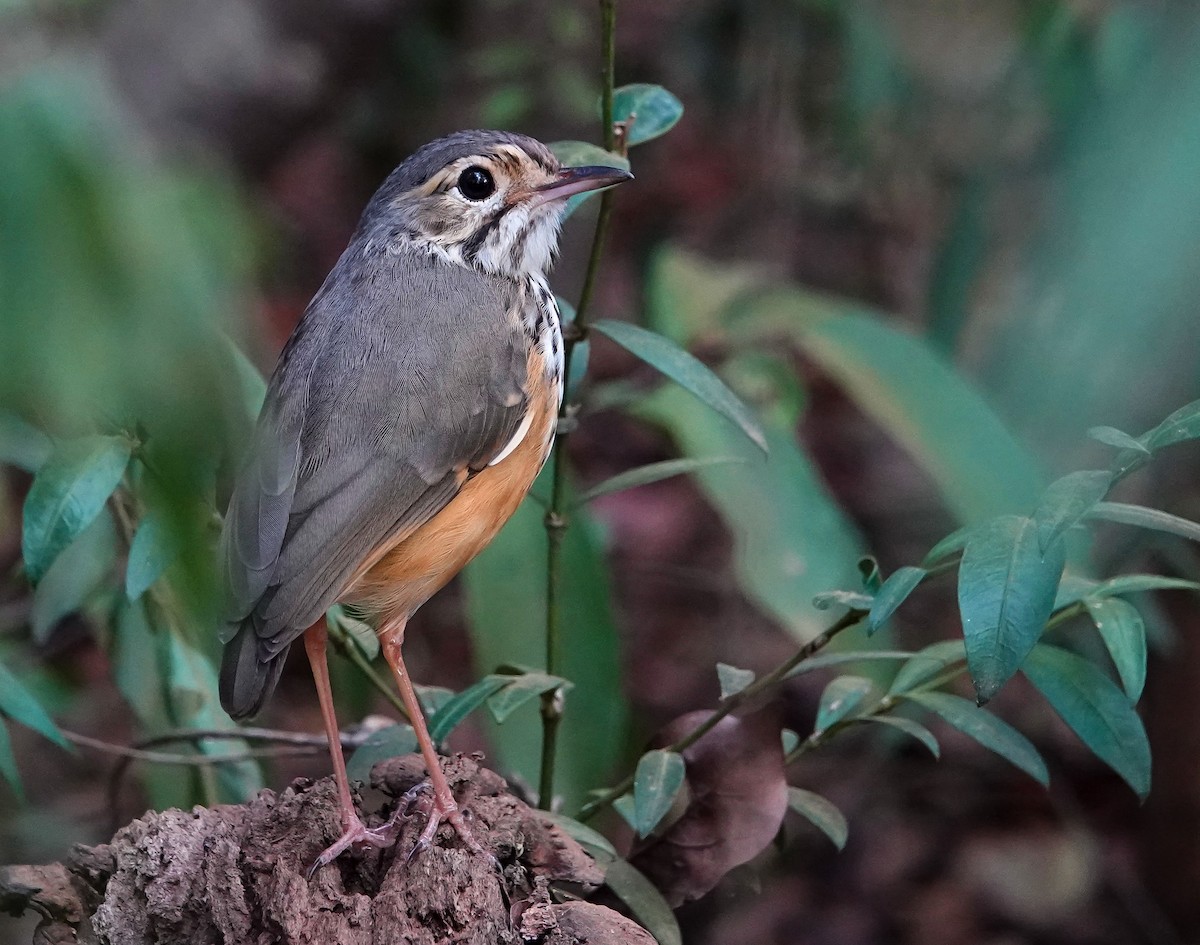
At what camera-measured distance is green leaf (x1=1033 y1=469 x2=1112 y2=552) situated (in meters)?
2.46

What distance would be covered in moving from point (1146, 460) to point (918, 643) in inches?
175

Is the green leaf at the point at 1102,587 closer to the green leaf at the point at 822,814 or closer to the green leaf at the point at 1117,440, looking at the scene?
the green leaf at the point at 1117,440

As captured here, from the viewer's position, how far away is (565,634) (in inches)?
169

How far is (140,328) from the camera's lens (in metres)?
1.08

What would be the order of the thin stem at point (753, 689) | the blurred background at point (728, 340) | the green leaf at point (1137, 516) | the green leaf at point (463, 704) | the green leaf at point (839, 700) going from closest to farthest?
1. the blurred background at point (728, 340)
2. the green leaf at point (1137, 516)
3. the thin stem at point (753, 689)
4. the green leaf at point (463, 704)
5. the green leaf at point (839, 700)

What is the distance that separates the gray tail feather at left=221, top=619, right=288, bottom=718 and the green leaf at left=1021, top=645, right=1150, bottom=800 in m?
1.40

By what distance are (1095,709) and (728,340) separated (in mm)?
2519

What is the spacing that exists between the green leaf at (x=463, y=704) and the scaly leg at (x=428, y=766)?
32 mm

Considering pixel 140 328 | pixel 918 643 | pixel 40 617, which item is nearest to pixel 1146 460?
pixel 140 328

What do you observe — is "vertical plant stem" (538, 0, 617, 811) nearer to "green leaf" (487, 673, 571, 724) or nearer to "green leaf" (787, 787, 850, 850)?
"green leaf" (487, 673, 571, 724)

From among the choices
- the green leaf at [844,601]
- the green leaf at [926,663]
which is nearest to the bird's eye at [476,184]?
the green leaf at [844,601]

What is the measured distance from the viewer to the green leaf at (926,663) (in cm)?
305

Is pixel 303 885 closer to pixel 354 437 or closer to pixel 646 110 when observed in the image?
pixel 354 437

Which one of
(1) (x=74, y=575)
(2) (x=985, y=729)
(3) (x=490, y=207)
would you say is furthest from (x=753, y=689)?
(1) (x=74, y=575)
